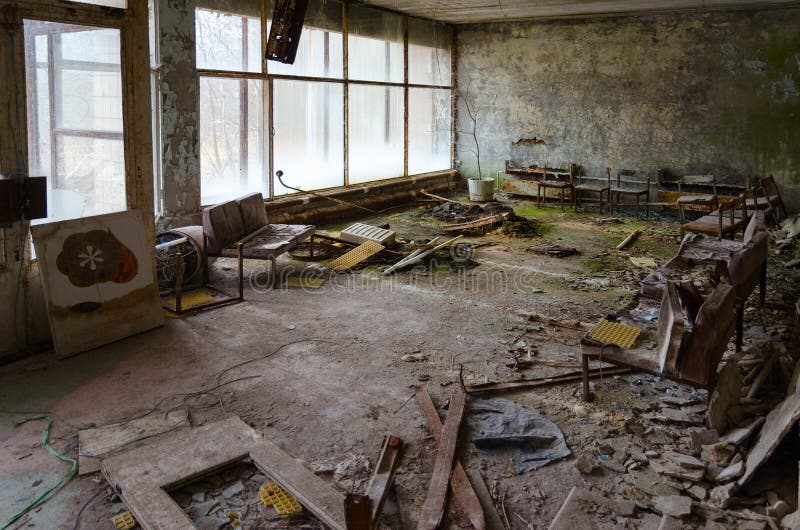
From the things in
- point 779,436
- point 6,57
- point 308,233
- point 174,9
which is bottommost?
point 779,436

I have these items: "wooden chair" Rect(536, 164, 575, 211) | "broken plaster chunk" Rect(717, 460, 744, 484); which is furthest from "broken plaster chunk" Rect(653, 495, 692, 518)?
"wooden chair" Rect(536, 164, 575, 211)

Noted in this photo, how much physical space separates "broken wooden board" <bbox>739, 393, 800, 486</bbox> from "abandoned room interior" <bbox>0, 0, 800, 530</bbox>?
0.7 inches

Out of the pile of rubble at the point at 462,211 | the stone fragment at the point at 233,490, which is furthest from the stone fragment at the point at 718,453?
the pile of rubble at the point at 462,211

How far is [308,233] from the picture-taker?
25.6ft

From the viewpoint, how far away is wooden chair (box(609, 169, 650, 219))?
11148 millimetres

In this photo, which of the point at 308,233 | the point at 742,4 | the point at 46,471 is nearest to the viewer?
the point at 46,471

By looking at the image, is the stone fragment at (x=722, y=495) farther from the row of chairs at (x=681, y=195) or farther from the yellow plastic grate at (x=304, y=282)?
the row of chairs at (x=681, y=195)

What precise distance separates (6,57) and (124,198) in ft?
4.64

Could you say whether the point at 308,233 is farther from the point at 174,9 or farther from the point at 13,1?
the point at 13,1

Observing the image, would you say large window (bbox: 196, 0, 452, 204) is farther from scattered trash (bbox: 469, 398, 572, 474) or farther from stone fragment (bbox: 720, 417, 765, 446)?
stone fragment (bbox: 720, 417, 765, 446)

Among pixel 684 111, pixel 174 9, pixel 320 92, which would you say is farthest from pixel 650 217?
pixel 174 9

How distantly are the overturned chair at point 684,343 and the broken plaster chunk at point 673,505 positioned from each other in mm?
768

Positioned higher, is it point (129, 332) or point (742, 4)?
point (742, 4)

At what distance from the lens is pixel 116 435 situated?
382 centimetres
